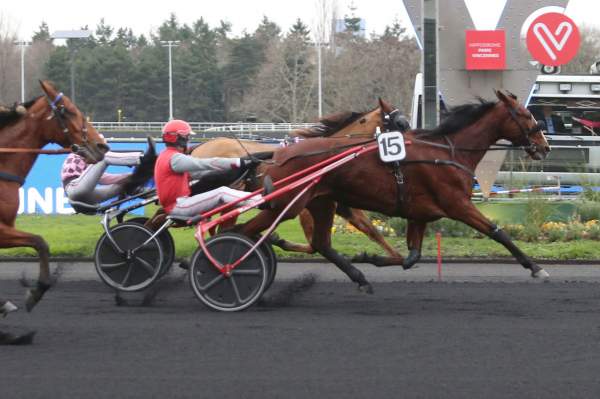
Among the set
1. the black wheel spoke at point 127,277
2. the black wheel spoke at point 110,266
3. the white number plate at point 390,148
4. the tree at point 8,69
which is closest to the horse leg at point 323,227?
the white number plate at point 390,148

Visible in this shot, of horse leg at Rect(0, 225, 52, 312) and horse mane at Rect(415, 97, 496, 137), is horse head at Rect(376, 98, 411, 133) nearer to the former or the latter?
horse mane at Rect(415, 97, 496, 137)

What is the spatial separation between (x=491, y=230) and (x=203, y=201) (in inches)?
95.4

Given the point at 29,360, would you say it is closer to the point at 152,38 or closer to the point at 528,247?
the point at 528,247

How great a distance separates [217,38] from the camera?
229ft

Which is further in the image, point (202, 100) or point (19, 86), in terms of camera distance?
point (202, 100)

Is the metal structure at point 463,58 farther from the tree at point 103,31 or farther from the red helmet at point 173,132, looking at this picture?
the tree at point 103,31

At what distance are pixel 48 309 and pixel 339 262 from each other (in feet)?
8.06

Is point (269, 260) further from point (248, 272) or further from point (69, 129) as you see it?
point (69, 129)

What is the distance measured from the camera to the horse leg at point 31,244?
7.32 meters

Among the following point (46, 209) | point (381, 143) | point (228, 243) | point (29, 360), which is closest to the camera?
point (29, 360)

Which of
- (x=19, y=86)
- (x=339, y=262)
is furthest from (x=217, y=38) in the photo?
(x=339, y=262)

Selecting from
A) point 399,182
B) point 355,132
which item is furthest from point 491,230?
point 355,132

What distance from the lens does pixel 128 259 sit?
8961 mm

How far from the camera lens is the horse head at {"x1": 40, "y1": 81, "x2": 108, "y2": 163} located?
778cm
